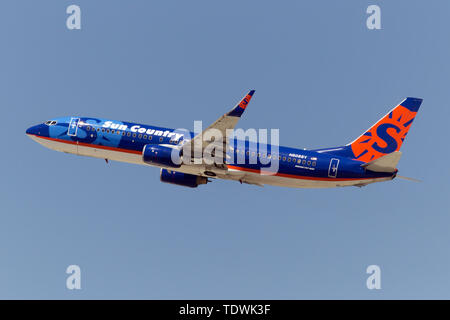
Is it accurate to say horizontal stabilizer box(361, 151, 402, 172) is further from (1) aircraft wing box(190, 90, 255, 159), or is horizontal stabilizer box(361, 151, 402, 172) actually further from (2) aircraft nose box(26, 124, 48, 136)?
(2) aircraft nose box(26, 124, 48, 136)

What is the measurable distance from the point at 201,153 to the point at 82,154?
12.2 m

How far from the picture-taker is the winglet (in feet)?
172

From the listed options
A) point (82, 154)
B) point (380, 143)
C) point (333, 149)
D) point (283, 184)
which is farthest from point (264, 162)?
point (82, 154)

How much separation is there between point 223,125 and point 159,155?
7.27 m

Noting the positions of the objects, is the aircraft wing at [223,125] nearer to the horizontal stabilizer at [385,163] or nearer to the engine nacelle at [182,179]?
the engine nacelle at [182,179]

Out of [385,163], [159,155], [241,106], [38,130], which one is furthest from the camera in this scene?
[38,130]

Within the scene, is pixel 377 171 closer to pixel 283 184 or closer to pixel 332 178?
pixel 332 178

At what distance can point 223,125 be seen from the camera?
54.2m

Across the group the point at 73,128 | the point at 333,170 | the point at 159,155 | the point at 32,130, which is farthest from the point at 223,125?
the point at 32,130

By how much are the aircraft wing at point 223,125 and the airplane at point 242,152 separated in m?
0.13

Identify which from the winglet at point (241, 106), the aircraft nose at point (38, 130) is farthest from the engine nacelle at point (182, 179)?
the aircraft nose at point (38, 130)

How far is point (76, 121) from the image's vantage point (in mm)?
62969

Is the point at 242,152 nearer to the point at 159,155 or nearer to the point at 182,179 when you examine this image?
the point at 182,179

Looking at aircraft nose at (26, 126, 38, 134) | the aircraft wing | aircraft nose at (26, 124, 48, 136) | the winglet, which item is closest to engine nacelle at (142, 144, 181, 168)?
the aircraft wing
